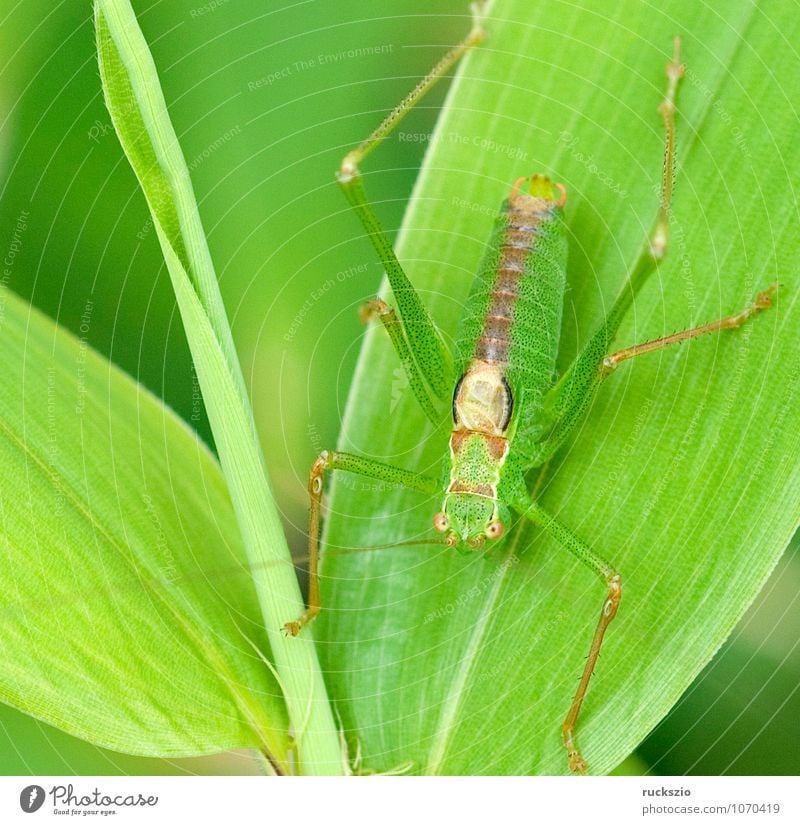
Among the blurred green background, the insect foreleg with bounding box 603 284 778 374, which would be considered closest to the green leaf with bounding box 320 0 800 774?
the insect foreleg with bounding box 603 284 778 374

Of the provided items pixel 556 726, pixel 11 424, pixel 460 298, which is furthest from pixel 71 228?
pixel 556 726

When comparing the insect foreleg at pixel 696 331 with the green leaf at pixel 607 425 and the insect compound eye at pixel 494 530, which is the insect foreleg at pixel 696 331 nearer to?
the green leaf at pixel 607 425

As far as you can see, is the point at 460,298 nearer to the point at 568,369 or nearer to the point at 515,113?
the point at 568,369

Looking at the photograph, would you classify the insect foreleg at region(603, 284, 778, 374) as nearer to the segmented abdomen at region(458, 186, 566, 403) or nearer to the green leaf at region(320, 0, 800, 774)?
the green leaf at region(320, 0, 800, 774)

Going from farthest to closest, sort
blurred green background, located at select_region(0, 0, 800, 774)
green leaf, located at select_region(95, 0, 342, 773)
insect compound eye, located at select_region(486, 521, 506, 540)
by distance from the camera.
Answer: blurred green background, located at select_region(0, 0, 800, 774), insect compound eye, located at select_region(486, 521, 506, 540), green leaf, located at select_region(95, 0, 342, 773)

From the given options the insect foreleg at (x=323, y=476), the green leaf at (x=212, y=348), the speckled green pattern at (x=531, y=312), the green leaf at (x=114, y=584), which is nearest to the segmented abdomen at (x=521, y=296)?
the speckled green pattern at (x=531, y=312)
